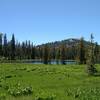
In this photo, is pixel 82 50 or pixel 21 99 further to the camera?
pixel 82 50

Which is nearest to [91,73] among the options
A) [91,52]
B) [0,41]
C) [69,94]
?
[91,52]

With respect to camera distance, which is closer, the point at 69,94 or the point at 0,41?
the point at 69,94

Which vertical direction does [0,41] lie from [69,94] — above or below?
above

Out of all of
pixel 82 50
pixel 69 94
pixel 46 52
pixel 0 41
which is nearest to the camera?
pixel 69 94

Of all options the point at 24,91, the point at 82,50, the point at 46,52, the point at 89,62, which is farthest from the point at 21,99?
the point at 46,52

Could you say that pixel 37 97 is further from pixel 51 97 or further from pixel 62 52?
pixel 62 52

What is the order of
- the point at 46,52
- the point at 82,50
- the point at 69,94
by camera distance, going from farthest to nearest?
the point at 46,52 < the point at 82,50 < the point at 69,94

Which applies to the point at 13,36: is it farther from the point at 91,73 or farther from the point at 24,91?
the point at 24,91

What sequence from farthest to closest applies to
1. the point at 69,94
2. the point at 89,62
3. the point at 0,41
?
1. the point at 0,41
2. the point at 89,62
3. the point at 69,94

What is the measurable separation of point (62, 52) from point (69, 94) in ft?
455

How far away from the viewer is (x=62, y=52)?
6393 inches

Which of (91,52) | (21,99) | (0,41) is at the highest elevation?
(0,41)

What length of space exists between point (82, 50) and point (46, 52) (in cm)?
2594

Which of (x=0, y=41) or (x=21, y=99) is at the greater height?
(x=0, y=41)
